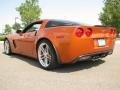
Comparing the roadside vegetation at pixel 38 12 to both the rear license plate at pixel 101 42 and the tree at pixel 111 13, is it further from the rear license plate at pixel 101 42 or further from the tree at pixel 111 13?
the rear license plate at pixel 101 42

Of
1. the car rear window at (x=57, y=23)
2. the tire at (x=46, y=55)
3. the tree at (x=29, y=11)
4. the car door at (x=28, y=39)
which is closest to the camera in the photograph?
the tire at (x=46, y=55)

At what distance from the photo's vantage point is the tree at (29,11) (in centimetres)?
3475

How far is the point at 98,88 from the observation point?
394 centimetres

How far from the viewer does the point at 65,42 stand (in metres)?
5.13

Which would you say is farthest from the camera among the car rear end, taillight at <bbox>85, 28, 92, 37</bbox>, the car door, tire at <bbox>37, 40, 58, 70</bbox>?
the car door

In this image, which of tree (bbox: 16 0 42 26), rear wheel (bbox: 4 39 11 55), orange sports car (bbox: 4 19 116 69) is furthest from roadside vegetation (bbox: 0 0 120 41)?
orange sports car (bbox: 4 19 116 69)

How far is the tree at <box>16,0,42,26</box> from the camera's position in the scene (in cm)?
3475

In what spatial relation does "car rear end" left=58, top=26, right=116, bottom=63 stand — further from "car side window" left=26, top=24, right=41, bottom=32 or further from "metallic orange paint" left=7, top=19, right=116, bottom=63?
"car side window" left=26, top=24, right=41, bottom=32

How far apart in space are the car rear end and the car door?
4.74ft

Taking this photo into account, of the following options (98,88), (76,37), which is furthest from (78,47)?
(98,88)

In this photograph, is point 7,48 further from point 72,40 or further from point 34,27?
point 72,40

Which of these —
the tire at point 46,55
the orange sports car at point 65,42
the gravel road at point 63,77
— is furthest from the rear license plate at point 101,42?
the tire at point 46,55

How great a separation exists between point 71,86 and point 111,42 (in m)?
2.34

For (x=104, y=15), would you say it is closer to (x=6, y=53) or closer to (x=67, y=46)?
(x=6, y=53)
